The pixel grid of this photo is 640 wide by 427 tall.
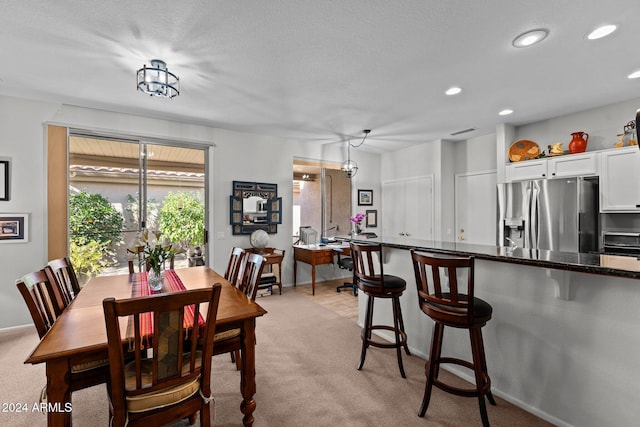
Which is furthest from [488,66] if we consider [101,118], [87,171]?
[87,171]

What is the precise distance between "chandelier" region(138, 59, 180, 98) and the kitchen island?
8.42 feet

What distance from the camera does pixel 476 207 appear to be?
17.4 feet

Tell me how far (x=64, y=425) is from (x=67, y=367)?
253 mm

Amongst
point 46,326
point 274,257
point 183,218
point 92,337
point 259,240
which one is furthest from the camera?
point 259,240

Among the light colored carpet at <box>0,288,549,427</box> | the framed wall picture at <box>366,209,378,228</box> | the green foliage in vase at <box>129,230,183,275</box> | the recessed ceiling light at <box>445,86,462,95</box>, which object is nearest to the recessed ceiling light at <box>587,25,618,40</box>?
the recessed ceiling light at <box>445,86,462,95</box>

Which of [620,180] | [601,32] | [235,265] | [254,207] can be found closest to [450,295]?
[235,265]

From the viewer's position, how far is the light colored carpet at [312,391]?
1.94m

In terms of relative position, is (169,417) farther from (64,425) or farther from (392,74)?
(392,74)

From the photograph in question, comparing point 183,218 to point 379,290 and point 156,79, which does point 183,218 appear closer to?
point 156,79

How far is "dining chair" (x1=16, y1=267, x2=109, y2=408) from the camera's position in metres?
1.49

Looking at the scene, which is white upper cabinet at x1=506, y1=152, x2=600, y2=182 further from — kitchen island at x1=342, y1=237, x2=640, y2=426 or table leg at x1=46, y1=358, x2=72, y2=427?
table leg at x1=46, y1=358, x2=72, y2=427

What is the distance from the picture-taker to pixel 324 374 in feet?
8.13

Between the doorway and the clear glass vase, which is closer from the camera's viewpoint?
the clear glass vase

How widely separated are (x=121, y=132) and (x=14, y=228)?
162cm
